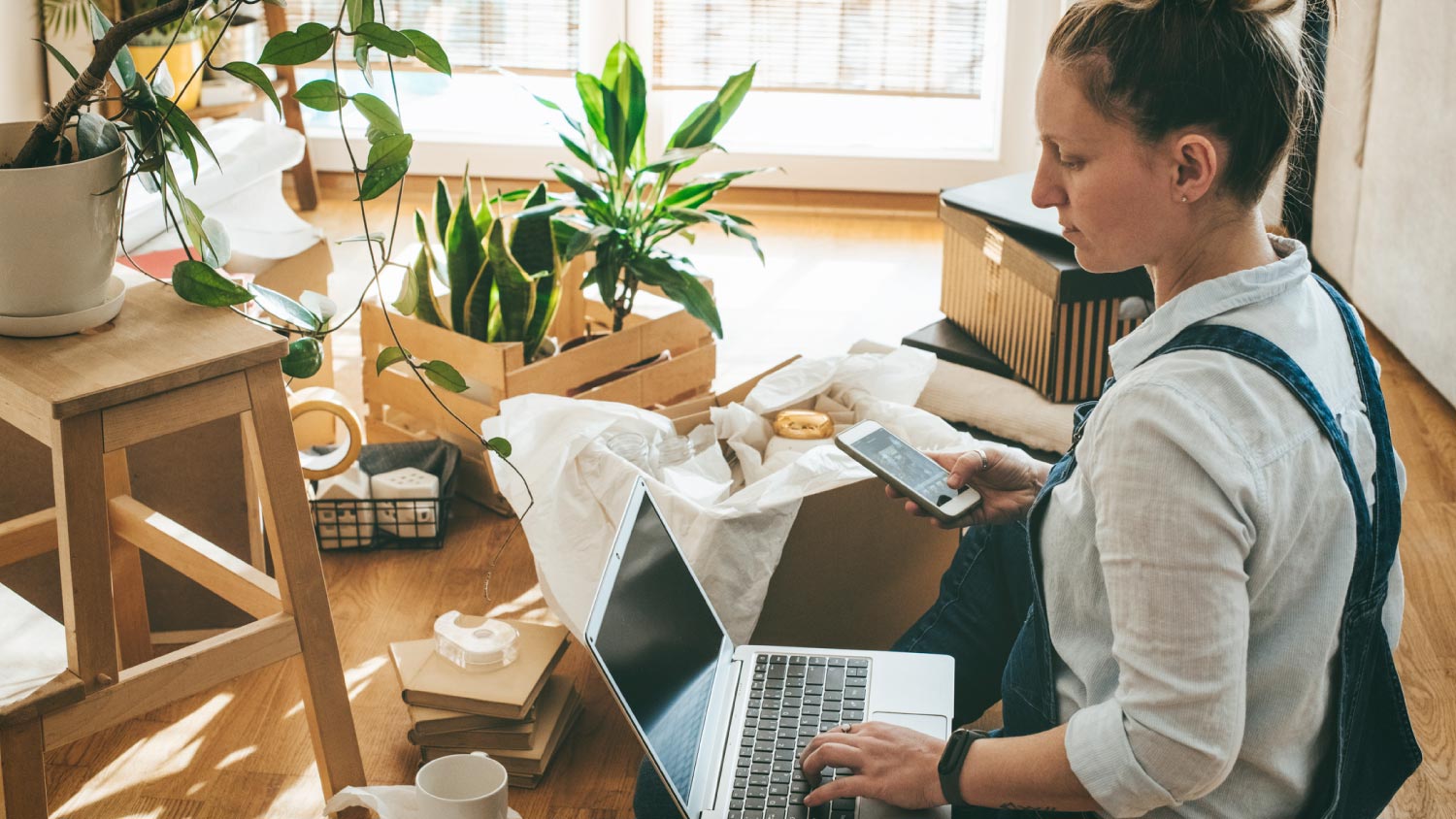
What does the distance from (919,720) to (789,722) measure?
0.40ft

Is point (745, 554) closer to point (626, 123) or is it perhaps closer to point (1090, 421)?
point (1090, 421)

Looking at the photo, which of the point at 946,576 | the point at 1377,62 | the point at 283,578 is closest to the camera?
the point at 283,578

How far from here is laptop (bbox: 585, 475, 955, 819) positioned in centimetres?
Result: 110

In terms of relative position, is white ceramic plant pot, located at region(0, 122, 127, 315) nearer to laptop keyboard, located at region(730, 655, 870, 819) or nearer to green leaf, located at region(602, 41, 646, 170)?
laptop keyboard, located at region(730, 655, 870, 819)

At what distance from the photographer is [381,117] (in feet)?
3.73

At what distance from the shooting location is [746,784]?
1.16m

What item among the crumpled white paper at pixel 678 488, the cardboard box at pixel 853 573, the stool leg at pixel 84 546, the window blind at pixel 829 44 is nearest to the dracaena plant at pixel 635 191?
the crumpled white paper at pixel 678 488

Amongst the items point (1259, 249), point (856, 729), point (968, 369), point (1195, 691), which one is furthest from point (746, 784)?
point (968, 369)

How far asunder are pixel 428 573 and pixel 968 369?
0.92 metres

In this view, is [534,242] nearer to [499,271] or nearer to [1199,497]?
[499,271]

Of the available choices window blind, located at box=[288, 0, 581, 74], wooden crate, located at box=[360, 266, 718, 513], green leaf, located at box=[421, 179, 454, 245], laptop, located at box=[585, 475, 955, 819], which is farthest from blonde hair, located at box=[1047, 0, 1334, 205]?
window blind, located at box=[288, 0, 581, 74]

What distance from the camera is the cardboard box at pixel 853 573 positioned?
1.65m

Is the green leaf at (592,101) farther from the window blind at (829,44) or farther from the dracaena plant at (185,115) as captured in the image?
the window blind at (829,44)

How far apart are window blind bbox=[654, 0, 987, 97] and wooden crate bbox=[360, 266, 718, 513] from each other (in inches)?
68.7
